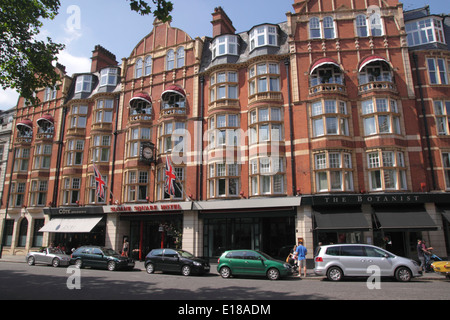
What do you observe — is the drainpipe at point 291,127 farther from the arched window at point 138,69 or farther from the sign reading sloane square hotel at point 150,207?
the arched window at point 138,69

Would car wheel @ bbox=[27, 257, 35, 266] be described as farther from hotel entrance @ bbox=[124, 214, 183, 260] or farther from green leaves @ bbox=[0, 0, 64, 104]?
green leaves @ bbox=[0, 0, 64, 104]

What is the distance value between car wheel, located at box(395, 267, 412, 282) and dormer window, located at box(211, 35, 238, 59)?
1913 centimetres

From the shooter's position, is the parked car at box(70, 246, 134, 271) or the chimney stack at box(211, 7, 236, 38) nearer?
the parked car at box(70, 246, 134, 271)

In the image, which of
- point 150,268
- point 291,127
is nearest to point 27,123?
point 150,268

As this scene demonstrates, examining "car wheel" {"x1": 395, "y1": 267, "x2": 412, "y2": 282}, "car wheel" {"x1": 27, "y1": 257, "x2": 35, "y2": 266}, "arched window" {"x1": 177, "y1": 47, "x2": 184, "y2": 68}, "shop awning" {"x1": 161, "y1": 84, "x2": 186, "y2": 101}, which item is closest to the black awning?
"car wheel" {"x1": 395, "y1": 267, "x2": 412, "y2": 282}

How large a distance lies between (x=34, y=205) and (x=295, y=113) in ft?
85.0

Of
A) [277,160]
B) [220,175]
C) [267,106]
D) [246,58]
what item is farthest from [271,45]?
[220,175]

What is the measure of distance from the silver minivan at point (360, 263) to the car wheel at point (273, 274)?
6.27 ft

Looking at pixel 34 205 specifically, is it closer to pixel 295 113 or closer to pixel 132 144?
pixel 132 144

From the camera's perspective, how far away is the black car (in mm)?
17484

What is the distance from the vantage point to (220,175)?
928 inches

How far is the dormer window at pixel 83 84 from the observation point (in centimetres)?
3231

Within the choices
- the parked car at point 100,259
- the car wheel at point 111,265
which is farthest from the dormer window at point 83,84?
the car wheel at point 111,265

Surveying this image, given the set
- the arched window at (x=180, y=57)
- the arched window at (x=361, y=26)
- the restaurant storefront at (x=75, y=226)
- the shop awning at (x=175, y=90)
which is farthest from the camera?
the arched window at (x=180, y=57)
